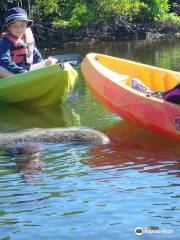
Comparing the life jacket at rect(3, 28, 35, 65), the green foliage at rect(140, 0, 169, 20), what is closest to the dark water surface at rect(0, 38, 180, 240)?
the life jacket at rect(3, 28, 35, 65)

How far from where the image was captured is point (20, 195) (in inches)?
191

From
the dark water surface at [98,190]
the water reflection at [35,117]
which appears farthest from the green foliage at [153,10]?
the dark water surface at [98,190]

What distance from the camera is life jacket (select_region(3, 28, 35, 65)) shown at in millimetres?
8586

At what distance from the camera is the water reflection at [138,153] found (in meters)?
5.52

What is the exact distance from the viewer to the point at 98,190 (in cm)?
488

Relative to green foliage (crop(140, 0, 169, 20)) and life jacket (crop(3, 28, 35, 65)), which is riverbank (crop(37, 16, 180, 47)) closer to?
green foliage (crop(140, 0, 169, 20))

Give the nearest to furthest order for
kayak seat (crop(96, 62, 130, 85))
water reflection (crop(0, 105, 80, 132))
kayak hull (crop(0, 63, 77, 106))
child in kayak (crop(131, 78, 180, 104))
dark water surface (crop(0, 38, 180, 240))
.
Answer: dark water surface (crop(0, 38, 180, 240)) < child in kayak (crop(131, 78, 180, 104)) < kayak seat (crop(96, 62, 130, 85)) < water reflection (crop(0, 105, 80, 132)) < kayak hull (crop(0, 63, 77, 106))

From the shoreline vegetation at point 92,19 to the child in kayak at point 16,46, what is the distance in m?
10.4

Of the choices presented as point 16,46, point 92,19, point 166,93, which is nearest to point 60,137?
point 166,93

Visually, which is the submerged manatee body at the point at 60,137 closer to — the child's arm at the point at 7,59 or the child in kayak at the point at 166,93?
the child in kayak at the point at 166,93

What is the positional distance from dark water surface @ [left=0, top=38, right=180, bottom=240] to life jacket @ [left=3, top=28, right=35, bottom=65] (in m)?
1.43

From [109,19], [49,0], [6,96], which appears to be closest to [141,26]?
[109,19]

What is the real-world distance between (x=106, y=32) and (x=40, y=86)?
1208cm

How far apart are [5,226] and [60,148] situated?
2017mm
